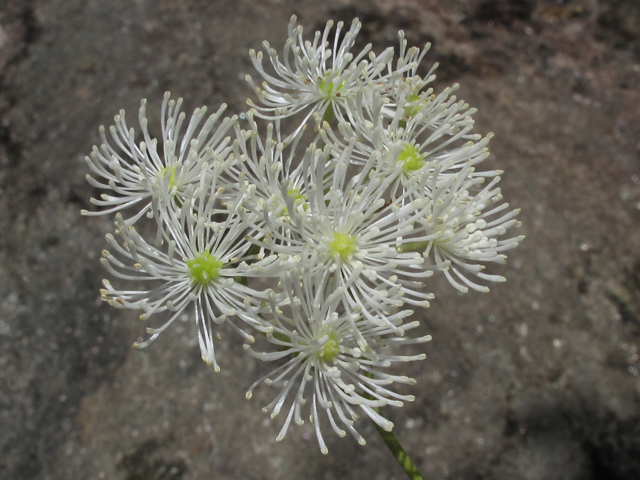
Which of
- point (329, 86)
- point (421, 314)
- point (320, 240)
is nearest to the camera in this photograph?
point (320, 240)

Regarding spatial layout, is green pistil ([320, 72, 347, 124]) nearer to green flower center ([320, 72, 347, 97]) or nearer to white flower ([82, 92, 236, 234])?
green flower center ([320, 72, 347, 97])

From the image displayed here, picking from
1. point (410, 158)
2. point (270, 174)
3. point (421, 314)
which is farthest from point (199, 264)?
point (421, 314)

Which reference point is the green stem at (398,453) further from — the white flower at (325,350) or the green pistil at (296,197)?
the green pistil at (296,197)

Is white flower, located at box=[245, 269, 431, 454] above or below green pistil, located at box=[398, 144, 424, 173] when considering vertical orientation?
below

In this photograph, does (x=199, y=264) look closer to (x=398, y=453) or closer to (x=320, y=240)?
(x=320, y=240)

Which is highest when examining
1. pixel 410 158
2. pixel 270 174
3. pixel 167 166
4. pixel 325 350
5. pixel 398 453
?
pixel 410 158

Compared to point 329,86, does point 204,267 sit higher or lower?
lower

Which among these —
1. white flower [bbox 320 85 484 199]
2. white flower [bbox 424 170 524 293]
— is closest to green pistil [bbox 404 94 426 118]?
white flower [bbox 320 85 484 199]
